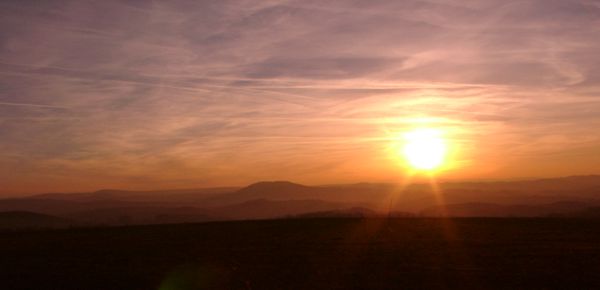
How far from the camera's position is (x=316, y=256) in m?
19.7

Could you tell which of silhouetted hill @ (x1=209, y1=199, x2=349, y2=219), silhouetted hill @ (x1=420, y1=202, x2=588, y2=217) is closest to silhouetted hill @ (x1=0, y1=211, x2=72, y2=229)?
silhouetted hill @ (x1=420, y1=202, x2=588, y2=217)

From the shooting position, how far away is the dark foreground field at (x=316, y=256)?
1563 centimetres

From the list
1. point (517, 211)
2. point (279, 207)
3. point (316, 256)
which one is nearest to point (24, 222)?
point (316, 256)

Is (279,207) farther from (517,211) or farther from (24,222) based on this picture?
(24,222)

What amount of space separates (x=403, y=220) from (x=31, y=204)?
144824 mm

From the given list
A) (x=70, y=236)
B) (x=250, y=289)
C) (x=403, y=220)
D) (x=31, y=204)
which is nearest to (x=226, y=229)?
(x=70, y=236)

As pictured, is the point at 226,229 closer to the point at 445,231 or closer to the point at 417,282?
the point at 445,231

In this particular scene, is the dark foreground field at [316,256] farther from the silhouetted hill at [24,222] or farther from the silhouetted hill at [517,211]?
the silhouetted hill at [517,211]

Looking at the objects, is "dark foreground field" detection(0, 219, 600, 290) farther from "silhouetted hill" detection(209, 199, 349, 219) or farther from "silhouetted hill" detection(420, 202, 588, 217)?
"silhouetted hill" detection(209, 199, 349, 219)

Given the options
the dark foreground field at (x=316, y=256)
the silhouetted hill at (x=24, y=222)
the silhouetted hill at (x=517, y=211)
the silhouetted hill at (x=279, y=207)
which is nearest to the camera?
the dark foreground field at (x=316, y=256)

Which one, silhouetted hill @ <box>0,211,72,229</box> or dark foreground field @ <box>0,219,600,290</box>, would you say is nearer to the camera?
dark foreground field @ <box>0,219,600,290</box>

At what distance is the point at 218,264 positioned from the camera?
18781 mm

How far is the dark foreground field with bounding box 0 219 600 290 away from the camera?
15.6m

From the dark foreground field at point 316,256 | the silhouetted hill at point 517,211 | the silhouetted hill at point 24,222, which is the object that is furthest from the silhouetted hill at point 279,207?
the dark foreground field at point 316,256
